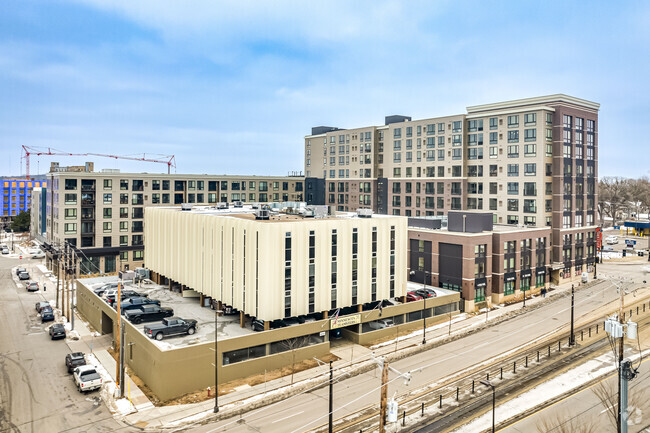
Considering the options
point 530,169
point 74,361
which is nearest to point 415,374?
point 74,361

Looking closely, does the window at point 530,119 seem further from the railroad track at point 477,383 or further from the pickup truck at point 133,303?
the pickup truck at point 133,303

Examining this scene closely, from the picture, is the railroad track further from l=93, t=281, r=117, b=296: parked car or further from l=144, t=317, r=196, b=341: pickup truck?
l=93, t=281, r=117, b=296: parked car

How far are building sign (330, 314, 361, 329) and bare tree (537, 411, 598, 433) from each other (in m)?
22.6

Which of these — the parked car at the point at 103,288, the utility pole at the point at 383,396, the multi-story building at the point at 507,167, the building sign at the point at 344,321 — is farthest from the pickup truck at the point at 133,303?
the multi-story building at the point at 507,167

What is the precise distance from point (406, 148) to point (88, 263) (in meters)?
73.1

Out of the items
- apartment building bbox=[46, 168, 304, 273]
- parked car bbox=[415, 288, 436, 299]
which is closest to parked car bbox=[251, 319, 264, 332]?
parked car bbox=[415, 288, 436, 299]

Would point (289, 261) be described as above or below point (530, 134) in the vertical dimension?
below

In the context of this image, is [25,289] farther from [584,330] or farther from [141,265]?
[584,330]

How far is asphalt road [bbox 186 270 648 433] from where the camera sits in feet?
120

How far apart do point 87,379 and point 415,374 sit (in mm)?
30900

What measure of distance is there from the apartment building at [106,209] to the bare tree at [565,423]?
83.6 meters

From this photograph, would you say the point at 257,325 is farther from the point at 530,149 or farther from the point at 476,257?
the point at 530,149

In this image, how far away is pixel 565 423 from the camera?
34.8 m

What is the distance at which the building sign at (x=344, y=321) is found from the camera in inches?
2039
